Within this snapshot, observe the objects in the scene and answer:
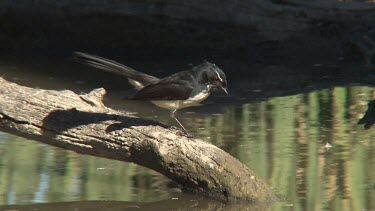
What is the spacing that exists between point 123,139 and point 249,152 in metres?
1.50

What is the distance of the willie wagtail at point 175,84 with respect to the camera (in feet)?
20.9

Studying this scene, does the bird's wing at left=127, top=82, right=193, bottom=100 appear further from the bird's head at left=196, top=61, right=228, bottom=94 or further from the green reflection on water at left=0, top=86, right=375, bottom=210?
the green reflection on water at left=0, top=86, right=375, bottom=210

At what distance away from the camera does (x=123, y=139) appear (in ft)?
20.4

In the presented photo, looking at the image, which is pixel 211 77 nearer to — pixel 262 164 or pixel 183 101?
pixel 183 101

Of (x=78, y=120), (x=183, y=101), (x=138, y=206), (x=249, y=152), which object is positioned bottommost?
(x=138, y=206)

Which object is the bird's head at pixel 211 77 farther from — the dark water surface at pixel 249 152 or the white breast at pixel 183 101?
the dark water surface at pixel 249 152

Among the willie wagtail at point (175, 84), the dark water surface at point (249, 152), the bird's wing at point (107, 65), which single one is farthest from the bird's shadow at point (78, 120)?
the dark water surface at point (249, 152)

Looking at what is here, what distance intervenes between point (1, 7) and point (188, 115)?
159 inches

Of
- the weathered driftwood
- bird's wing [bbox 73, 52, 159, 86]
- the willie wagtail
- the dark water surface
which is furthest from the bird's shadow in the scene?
the dark water surface

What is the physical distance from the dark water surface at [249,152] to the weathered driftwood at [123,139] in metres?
0.16

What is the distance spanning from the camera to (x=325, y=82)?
34.6ft

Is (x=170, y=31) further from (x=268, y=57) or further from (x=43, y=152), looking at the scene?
(x=43, y=152)

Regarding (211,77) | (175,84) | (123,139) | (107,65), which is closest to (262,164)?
(211,77)

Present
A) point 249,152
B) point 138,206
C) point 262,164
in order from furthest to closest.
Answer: point 249,152 < point 262,164 < point 138,206
